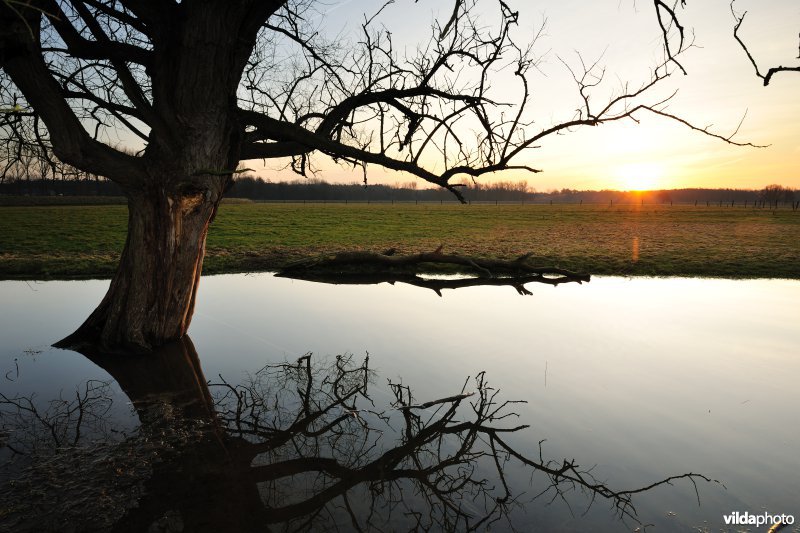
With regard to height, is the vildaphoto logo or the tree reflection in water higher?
the tree reflection in water

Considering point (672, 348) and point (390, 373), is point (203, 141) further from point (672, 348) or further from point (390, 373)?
point (672, 348)

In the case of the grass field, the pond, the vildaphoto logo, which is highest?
the grass field

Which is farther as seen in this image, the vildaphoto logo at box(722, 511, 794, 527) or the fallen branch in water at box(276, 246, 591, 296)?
the fallen branch in water at box(276, 246, 591, 296)

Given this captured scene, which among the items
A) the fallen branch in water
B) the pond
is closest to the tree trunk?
the pond

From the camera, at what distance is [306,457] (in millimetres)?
4289

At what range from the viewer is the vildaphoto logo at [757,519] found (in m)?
3.50

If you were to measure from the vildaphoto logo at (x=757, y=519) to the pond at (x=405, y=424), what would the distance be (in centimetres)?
6

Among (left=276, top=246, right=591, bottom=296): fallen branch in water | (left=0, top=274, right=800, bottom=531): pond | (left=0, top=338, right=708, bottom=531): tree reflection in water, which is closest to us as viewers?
(left=0, top=338, right=708, bottom=531): tree reflection in water

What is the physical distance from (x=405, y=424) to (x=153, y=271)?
15.0 feet

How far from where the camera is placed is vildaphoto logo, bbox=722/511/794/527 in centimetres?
350

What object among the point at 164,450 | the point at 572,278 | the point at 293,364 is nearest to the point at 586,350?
the point at 293,364

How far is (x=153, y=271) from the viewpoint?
7.31m

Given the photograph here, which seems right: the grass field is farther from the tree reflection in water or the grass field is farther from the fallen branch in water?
the tree reflection in water

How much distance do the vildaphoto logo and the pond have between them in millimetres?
→ 61
